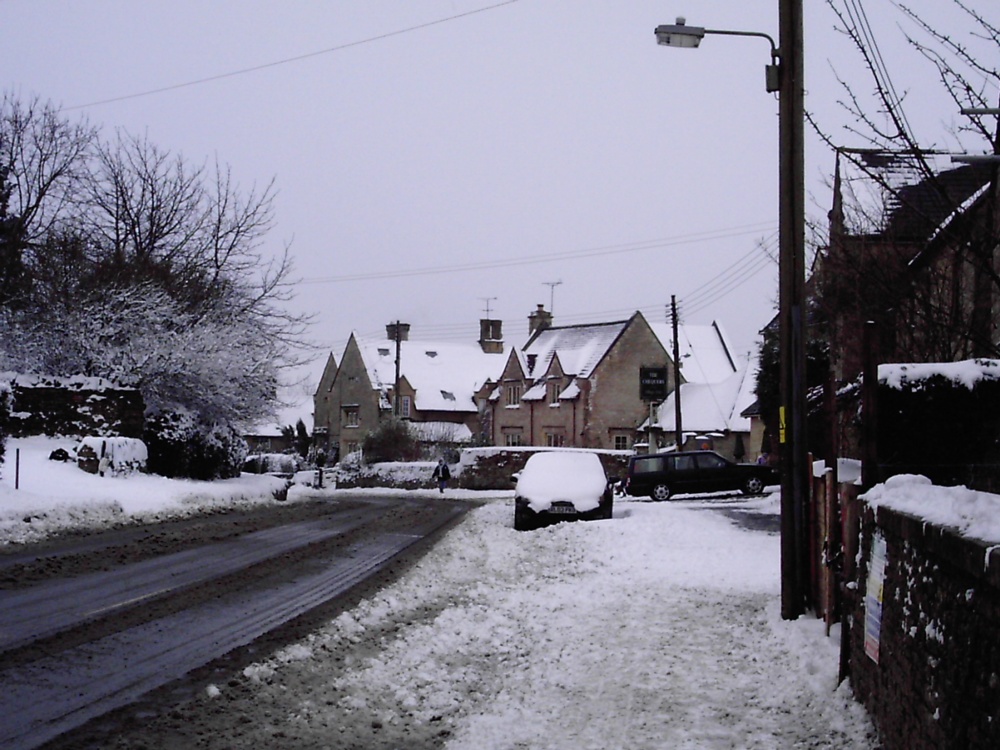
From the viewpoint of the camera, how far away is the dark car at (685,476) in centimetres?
3684

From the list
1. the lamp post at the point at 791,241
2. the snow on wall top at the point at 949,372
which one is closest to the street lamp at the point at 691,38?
the lamp post at the point at 791,241

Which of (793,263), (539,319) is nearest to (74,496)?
(793,263)

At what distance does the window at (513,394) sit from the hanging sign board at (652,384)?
826 centimetres

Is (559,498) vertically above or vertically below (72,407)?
below

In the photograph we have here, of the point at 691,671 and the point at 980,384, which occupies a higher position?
the point at 980,384

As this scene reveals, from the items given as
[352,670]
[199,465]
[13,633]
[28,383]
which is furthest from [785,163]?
[199,465]

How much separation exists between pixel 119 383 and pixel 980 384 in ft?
83.1

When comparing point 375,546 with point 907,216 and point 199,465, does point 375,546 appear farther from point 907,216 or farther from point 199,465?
point 199,465

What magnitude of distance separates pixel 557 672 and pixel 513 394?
191 ft

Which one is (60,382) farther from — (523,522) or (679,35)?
(679,35)

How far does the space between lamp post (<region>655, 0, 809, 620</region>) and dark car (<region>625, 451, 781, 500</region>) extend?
85.5ft

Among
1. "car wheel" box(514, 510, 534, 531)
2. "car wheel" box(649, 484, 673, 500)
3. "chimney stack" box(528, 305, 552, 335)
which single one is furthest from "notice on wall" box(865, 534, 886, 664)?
"chimney stack" box(528, 305, 552, 335)

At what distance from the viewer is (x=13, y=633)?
30.2ft

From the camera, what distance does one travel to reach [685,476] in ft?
121
